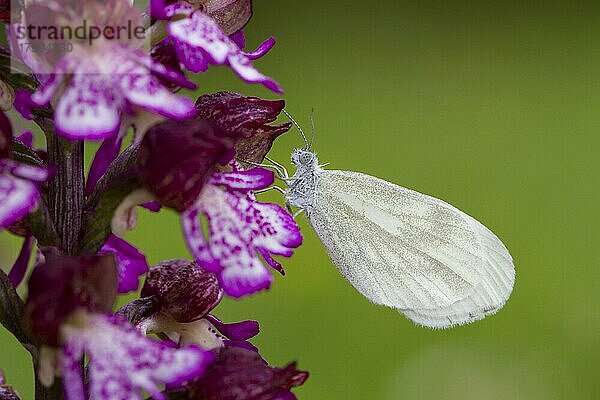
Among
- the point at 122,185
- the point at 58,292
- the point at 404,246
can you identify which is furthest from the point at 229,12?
the point at 404,246

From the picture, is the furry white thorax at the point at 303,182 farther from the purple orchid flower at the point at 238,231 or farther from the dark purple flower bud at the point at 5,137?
the dark purple flower bud at the point at 5,137

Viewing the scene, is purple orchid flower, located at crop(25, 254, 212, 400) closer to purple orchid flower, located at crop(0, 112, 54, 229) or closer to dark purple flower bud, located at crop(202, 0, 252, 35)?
purple orchid flower, located at crop(0, 112, 54, 229)

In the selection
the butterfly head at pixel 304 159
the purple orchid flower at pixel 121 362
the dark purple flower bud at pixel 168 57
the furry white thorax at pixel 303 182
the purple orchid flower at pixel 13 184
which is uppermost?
the dark purple flower bud at pixel 168 57

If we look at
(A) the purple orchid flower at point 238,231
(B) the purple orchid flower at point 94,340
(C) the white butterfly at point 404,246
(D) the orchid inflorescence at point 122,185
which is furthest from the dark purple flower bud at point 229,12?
(C) the white butterfly at point 404,246

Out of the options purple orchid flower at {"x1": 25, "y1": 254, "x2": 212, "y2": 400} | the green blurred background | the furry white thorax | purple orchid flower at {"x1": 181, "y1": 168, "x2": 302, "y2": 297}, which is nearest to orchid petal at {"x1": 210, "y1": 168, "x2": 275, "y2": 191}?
purple orchid flower at {"x1": 181, "y1": 168, "x2": 302, "y2": 297}

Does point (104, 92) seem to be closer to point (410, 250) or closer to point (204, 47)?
point (204, 47)

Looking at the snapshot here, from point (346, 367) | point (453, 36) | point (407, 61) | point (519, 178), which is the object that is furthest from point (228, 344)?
point (453, 36)
